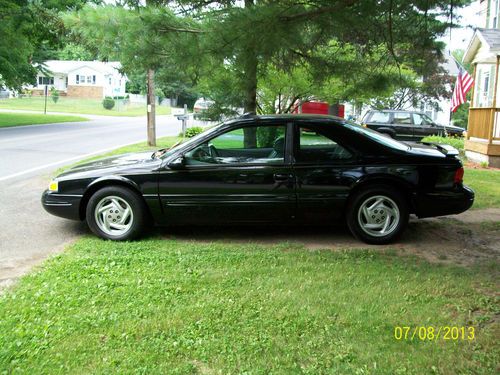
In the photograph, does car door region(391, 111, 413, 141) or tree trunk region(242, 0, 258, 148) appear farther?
car door region(391, 111, 413, 141)

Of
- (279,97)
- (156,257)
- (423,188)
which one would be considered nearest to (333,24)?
(423,188)

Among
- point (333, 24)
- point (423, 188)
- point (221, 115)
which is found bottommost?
point (423, 188)

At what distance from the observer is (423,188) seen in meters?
5.74

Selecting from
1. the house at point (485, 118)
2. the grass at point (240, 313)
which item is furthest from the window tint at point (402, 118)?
the grass at point (240, 313)

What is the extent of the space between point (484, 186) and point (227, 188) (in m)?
6.42

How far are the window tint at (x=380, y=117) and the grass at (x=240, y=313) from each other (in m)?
16.2

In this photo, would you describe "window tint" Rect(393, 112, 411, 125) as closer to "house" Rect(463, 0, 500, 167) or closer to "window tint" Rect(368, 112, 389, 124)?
"window tint" Rect(368, 112, 389, 124)

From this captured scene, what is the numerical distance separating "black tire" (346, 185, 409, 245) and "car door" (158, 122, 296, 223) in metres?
0.70

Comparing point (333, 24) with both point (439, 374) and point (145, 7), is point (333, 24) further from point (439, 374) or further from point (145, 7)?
point (439, 374)

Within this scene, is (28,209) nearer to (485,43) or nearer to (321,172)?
(321,172)

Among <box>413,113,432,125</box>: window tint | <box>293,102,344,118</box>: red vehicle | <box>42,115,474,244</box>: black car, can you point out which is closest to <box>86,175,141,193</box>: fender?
<box>42,115,474,244</box>: black car

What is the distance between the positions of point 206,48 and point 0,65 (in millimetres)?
22001

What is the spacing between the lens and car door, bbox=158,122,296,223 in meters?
5.64

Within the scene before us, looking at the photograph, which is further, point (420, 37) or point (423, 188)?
point (420, 37)
